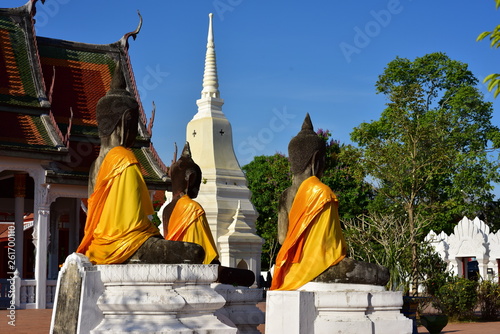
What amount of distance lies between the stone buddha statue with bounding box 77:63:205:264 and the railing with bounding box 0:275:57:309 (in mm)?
10983

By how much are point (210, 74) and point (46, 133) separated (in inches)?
514

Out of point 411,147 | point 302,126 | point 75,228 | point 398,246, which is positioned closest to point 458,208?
point 411,147

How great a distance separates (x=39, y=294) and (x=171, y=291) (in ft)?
40.1

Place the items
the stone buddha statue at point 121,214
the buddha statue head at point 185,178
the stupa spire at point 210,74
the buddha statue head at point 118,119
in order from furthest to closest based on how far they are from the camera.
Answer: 1. the stupa spire at point 210,74
2. the buddha statue head at point 185,178
3. the buddha statue head at point 118,119
4. the stone buddha statue at point 121,214

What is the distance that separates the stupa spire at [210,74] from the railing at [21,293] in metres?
14.0

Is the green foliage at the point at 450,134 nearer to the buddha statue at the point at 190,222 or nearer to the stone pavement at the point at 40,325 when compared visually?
the stone pavement at the point at 40,325

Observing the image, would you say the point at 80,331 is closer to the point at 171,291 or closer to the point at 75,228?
the point at 171,291

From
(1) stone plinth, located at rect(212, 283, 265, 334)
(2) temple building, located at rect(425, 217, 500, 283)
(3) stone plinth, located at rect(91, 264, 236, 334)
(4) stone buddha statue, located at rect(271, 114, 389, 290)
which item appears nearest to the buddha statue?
(1) stone plinth, located at rect(212, 283, 265, 334)

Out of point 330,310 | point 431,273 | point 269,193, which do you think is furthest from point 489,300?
point 269,193

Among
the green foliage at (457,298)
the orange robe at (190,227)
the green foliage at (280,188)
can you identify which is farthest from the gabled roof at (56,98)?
the green foliage at (280,188)

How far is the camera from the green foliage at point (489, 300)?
19.7 metres

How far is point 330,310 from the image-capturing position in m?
8.48

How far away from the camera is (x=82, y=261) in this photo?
291 inches

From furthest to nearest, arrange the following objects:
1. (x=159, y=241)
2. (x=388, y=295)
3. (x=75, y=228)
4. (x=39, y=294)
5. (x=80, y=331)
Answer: (x=75, y=228)
(x=39, y=294)
(x=388, y=295)
(x=159, y=241)
(x=80, y=331)
